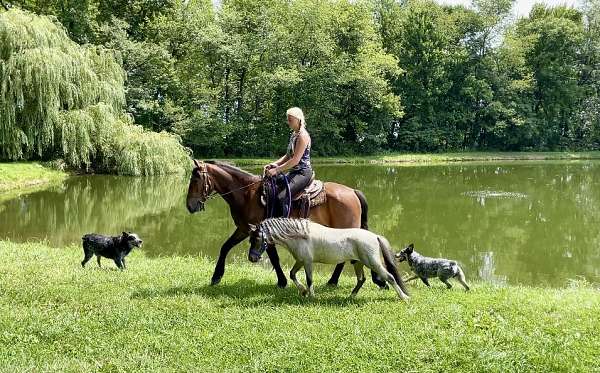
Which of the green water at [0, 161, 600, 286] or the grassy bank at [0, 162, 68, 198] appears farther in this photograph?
the grassy bank at [0, 162, 68, 198]

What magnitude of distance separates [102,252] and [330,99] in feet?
130

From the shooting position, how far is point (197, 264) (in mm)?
9664

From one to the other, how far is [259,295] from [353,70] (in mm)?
41337

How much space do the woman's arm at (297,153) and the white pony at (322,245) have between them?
30.9 inches

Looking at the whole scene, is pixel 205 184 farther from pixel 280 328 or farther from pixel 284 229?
pixel 280 328

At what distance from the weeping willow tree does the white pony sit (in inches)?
868

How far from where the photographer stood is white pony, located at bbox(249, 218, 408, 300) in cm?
672

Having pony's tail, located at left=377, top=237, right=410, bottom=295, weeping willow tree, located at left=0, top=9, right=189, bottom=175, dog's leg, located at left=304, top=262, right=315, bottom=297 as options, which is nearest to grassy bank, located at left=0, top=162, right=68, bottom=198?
weeping willow tree, located at left=0, top=9, right=189, bottom=175

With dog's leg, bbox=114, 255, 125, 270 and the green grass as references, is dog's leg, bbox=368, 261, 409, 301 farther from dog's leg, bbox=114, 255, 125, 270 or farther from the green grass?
dog's leg, bbox=114, 255, 125, 270

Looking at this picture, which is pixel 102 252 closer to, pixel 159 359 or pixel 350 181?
pixel 159 359

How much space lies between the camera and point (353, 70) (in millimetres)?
46438

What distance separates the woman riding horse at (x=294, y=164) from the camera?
7277mm

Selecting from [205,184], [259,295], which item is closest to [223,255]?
[259,295]

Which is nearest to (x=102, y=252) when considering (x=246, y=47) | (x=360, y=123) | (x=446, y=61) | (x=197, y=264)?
(x=197, y=264)
